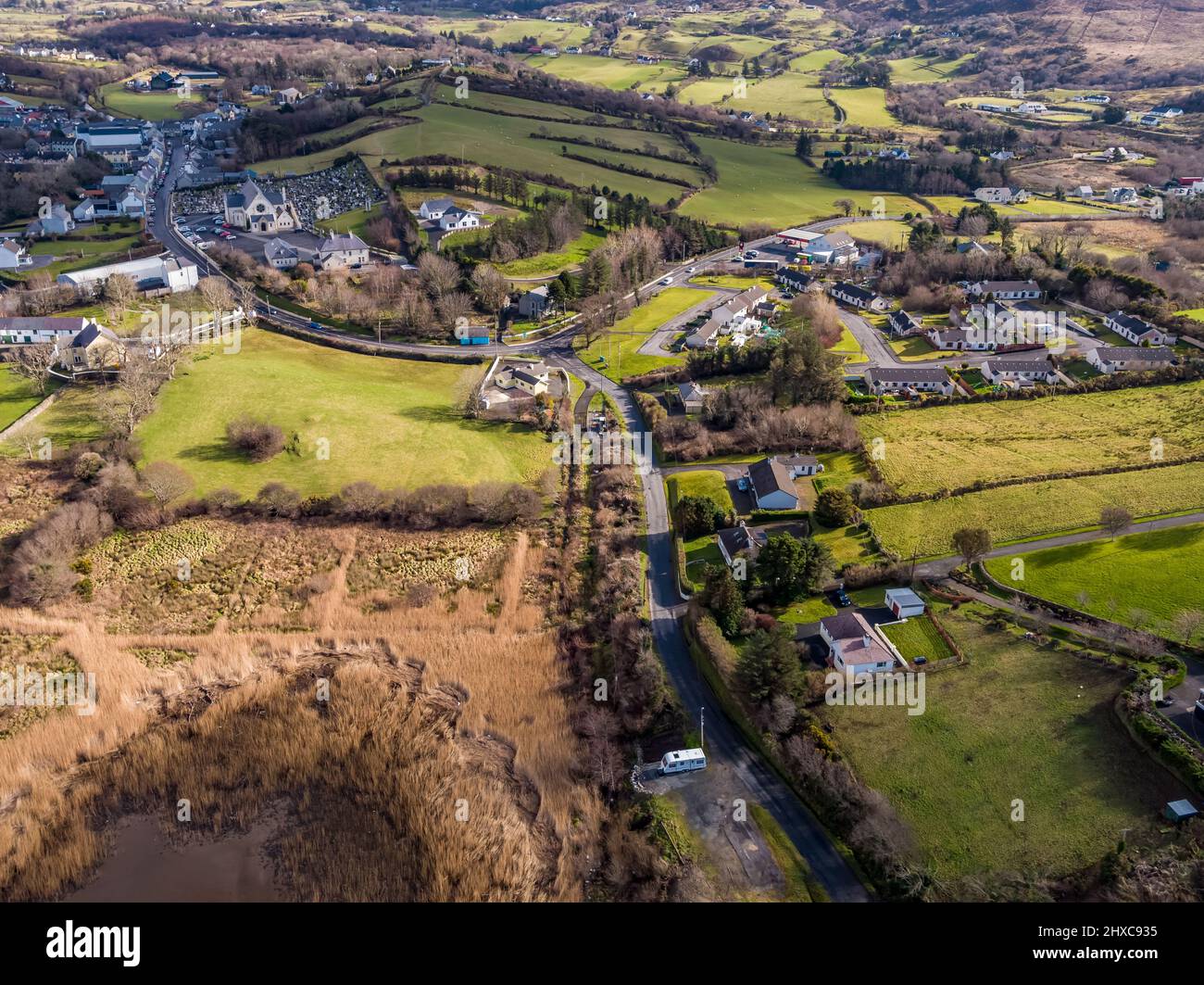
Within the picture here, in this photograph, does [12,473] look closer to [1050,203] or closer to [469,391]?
→ [469,391]

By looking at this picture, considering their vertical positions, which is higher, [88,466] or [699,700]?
[88,466]

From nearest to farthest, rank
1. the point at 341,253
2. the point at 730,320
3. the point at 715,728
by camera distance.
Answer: the point at 715,728 → the point at 730,320 → the point at 341,253

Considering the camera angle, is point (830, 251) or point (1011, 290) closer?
point (1011, 290)

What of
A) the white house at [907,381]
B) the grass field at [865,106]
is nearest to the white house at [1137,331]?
the white house at [907,381]

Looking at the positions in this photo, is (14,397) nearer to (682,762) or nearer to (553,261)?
(553,261)

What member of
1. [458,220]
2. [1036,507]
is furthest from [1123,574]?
[458,220]

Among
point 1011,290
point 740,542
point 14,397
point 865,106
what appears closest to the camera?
point 740,542

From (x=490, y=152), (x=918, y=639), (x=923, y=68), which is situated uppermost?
(x=923, y=68)
